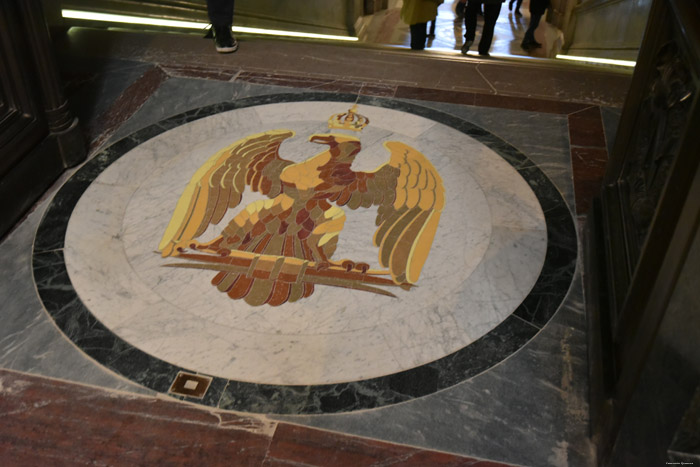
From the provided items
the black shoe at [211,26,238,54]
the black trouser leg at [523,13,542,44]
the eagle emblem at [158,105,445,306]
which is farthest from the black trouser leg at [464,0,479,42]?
the eagle emblem at [158,105,445,306]

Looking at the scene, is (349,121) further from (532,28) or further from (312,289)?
(532,28)

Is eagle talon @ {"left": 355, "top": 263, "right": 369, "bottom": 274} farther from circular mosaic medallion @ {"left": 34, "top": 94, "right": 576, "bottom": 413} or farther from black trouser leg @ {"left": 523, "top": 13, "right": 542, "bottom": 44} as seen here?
black trouser leg @ {"left": 523, "top": 13, "right": 542, "bottom": 44}

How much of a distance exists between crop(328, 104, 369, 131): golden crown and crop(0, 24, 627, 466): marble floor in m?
0.03

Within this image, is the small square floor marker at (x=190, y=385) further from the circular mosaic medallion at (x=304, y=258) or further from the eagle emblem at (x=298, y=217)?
the eagle emblem at (x=298, y=217)

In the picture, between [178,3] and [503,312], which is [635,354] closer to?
[503,312]

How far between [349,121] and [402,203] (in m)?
0.79

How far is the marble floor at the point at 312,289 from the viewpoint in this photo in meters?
1.91

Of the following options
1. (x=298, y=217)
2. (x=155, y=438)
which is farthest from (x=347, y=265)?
(x=155, y=438)

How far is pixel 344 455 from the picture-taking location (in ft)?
6.03

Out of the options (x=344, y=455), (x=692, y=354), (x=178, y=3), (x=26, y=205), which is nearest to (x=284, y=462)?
(x=344, y=455)

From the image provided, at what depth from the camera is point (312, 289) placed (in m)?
2.36

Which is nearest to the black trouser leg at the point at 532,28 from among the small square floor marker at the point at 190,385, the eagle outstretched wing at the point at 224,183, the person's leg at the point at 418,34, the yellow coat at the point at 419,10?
the person's leg at the point at 418,34

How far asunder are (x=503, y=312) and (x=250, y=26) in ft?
20.1

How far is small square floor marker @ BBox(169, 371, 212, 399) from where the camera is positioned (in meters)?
2.01
